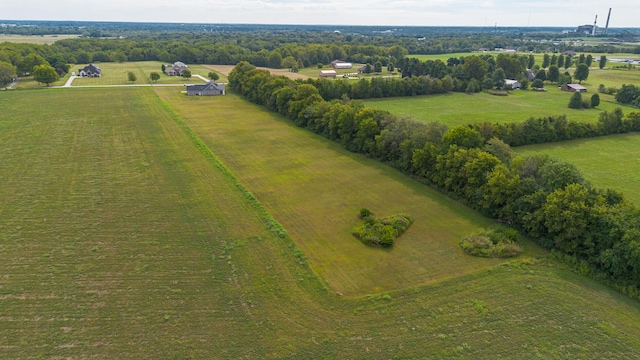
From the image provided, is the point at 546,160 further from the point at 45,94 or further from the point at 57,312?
the point at 45,94

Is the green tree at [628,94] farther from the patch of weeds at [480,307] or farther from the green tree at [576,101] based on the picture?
the patch of weeds at [480,307]

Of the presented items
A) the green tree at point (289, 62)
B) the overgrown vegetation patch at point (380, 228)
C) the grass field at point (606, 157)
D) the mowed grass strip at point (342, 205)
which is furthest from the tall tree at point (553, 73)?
the overgrown vegetation patch at point (380, 228)

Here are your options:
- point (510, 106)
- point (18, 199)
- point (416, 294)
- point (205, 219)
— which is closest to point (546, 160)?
point (416, 294)

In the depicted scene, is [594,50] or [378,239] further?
[594,50]

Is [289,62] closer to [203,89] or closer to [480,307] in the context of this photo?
[203,89]

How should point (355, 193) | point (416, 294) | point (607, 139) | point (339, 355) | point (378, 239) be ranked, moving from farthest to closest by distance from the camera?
point (607, 139) < point (355, 193) < point (378, 239) < point (416, 294) < point (339, 355)

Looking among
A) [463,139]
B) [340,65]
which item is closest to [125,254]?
[463,139]
